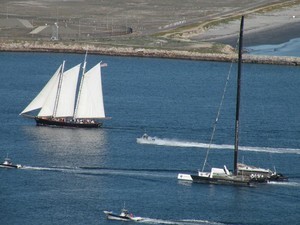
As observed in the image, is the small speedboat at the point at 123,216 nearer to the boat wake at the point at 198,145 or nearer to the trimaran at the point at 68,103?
the boat wake at the point at 198,145

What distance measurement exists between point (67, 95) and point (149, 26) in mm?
61670

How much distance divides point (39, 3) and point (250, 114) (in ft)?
258

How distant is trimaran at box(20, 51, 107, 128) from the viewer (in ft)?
357

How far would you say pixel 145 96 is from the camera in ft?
409

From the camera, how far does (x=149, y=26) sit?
171750 millimetres

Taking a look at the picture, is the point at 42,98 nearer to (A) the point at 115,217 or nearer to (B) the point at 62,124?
(B) the point at 62,124

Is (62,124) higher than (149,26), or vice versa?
(149,26)

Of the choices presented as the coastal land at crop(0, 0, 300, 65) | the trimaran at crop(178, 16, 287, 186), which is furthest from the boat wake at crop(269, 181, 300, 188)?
the coastal land at crop(0, 0, 300, 65)

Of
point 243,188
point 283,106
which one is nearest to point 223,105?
point 283,106

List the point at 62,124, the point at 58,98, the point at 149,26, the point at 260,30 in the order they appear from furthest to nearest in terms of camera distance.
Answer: the point at 260,30, the point at 149,26, the point at 58,98, the point at 62,124

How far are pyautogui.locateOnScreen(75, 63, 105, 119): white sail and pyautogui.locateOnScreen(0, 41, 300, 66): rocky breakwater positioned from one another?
148 feet

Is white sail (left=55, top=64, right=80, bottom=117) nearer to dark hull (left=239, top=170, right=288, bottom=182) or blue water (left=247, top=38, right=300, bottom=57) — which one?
dark hull (left=239, top=170, right=288, bottom=182)

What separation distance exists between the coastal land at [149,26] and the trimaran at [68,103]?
139ft

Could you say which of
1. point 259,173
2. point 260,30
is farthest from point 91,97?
point 260,30
